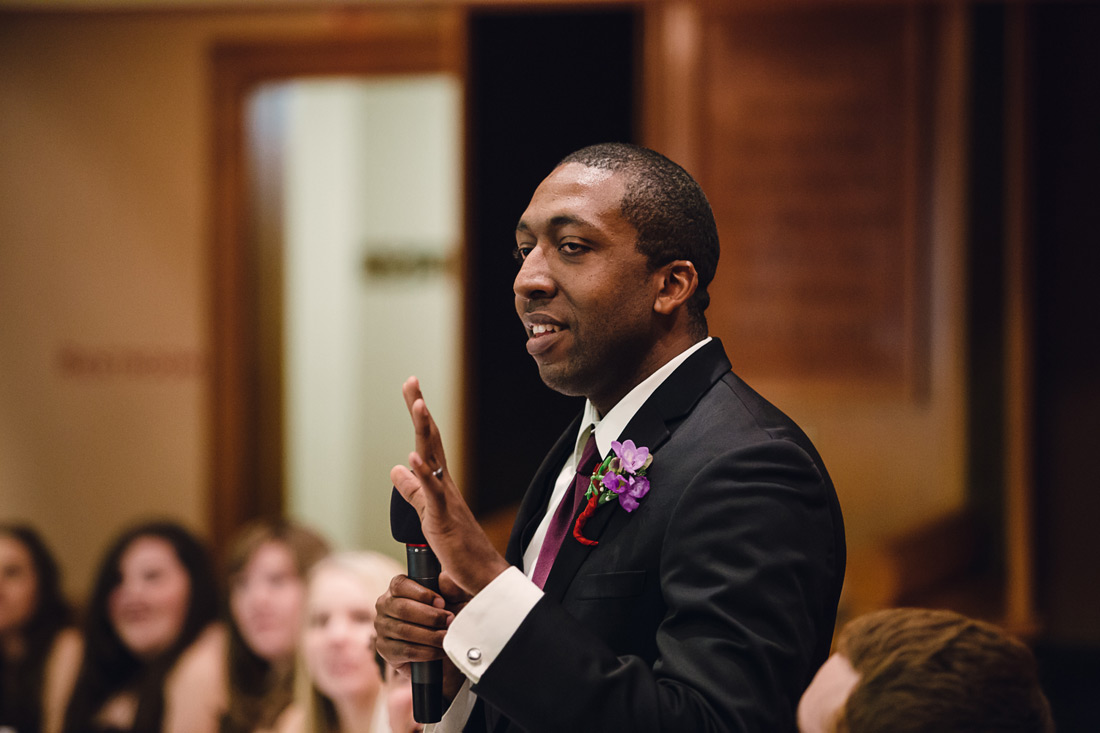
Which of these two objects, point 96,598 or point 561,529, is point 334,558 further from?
point 561,529

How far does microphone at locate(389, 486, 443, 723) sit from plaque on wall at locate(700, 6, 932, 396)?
2.79 metres

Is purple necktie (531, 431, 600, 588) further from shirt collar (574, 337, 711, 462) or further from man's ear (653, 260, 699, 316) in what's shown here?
man's ear (653, 260, 699, 316)

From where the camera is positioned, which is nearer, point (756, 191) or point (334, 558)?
point (334, 558)

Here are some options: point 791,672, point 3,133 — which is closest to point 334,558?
point 791,672

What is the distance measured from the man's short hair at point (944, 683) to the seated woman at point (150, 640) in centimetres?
226

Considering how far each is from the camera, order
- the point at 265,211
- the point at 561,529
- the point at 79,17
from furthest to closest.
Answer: the point at 265,211, the point at 79,17, the point at 561,529

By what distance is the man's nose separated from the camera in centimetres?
129

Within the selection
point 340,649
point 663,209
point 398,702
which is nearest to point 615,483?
point 663,209

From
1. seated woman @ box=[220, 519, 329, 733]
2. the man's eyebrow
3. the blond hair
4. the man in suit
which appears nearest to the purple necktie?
the man in suit

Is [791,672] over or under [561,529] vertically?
under

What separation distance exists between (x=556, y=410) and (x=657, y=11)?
139cm

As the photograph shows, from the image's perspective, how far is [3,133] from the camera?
480 centimetres

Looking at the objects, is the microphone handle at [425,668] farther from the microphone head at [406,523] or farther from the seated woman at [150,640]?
the seated woman at [150,640]

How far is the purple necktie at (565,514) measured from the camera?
1.30 m
